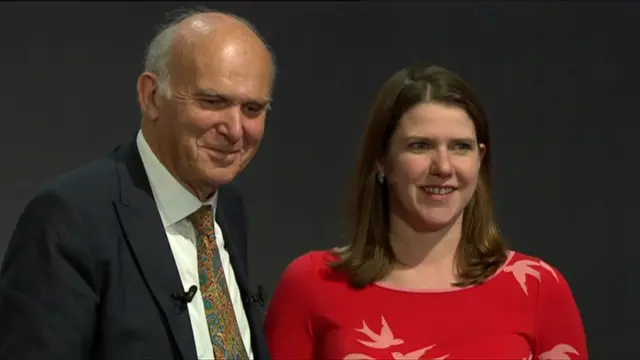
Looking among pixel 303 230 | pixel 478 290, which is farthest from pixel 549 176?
pixel 303 230

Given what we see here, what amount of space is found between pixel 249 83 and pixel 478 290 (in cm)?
78

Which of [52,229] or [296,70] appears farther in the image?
Answer: [296,70]

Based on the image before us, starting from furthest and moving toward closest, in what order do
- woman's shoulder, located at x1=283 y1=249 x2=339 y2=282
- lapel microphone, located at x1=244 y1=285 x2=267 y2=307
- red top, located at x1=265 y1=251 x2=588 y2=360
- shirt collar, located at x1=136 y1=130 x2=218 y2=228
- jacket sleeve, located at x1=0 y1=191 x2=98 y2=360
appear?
woman's shoulder, located at x1=283 y1=249 x2=339 y2=282, red top, located at x1=265 y1=251 x2=588 y2=360, lapel microphone, located at x1=244 y1=285 x2=267 y2=307, shirt collar, located at x1=136 y1=130 x2=218 y2=228, jacket sleeve, located at x1=0 y1=191 x2=98 y2=360

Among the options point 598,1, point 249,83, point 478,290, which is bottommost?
point 478,290

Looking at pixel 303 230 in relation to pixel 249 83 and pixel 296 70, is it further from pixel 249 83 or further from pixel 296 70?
pixel 249 83

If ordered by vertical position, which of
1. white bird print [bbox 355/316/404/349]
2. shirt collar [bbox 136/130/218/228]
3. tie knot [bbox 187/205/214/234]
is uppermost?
shirt collar [bbox 136/130/218/228]

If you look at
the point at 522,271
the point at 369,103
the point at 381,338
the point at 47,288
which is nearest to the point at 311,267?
the point at 381,338

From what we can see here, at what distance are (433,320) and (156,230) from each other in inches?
27.6

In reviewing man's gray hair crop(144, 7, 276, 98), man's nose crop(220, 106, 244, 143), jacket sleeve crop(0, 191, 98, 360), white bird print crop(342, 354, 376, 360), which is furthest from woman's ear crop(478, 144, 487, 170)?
jacket sleeve crop(0, 191, 98, 360)

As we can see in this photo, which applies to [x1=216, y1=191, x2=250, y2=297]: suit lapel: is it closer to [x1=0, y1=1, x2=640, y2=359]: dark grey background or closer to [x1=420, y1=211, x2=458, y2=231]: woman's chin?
[x1=420, y1=211, x2=458, y2=231]: woman's chin

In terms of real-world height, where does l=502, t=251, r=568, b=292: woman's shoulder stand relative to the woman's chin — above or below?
below

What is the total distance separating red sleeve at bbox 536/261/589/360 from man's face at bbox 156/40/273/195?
0.82 metres

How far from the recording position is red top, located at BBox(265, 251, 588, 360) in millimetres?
1825

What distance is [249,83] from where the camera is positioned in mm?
1497
